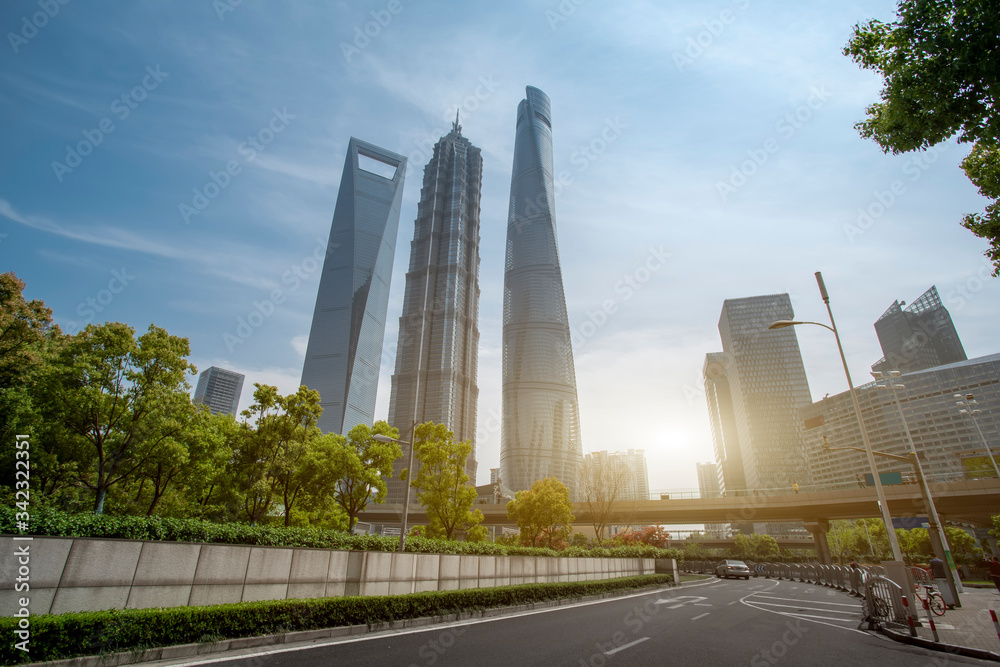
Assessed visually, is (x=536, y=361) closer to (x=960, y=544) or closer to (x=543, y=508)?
(x=960, y=544)

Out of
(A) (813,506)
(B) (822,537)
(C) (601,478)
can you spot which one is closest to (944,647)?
(C) (601,478)

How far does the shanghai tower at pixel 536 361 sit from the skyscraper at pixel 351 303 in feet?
178

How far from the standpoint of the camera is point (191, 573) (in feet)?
33.6

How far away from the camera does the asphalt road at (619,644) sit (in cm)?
826

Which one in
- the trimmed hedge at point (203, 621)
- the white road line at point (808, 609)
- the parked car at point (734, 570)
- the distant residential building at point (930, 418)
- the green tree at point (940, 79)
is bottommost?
the parked car at point (734, 570)

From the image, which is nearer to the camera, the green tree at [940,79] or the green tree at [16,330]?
the green tree at [940,79]

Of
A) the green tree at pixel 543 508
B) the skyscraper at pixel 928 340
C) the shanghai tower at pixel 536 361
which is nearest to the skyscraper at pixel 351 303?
the shanghai tower at pixel 536 361

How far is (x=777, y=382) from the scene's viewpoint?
636ft

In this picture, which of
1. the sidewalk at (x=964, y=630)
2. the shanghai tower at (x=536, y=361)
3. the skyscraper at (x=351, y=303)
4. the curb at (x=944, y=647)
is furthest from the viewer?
the skyscraper at (x=351, y=303)

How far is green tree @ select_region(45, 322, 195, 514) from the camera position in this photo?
2066cm

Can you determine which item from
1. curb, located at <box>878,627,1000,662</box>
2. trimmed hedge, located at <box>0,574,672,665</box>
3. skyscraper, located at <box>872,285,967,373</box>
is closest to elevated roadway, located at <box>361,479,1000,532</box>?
curb, located at <box>878,627,1000,662</box>

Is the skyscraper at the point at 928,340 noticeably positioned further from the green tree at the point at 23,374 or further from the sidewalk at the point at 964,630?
the green tree at the point at 23,374

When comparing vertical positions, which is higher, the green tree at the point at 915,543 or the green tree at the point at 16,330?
the green tree at the point at 16,330

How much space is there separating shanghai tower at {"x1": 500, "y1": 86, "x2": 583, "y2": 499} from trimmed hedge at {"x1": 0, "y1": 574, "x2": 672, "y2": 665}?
5702 inches
